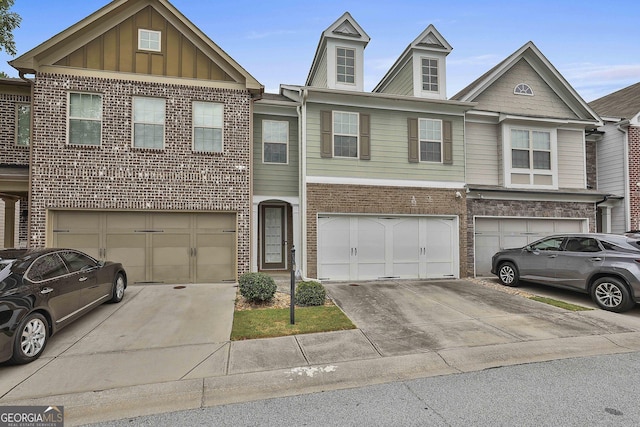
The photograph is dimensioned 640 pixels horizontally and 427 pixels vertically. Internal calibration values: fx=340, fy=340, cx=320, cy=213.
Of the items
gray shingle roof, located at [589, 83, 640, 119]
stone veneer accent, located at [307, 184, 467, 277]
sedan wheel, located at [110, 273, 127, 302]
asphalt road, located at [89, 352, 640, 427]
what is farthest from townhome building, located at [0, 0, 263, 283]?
gray shingle roof, located at [589, 83, 640, 119]

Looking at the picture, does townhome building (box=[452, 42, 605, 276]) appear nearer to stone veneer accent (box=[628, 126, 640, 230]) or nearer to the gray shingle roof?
stone veneer accent (box=[628, 126, 640, 230])

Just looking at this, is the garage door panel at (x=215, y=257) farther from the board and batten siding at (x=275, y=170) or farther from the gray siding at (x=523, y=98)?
the gray siding at (x=523, y=98)

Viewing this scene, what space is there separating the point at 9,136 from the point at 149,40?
5178 mm

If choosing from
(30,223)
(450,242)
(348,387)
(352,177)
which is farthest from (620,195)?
(30,223)

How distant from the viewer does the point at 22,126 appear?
10.5m

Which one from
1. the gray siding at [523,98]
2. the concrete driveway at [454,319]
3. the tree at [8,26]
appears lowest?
the concrete driveway at [454,319]

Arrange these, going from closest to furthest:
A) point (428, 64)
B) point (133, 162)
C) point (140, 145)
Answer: point (133, 162) < point (140, 145) < point (428, 64)

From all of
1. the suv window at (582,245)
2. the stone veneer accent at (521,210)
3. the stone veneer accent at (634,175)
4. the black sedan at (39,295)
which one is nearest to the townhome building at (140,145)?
the black sedan at (39,295)

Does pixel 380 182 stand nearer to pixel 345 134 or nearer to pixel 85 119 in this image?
pixel 345 134

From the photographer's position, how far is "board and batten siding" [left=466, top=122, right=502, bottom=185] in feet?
41.8

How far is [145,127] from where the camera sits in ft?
33.2

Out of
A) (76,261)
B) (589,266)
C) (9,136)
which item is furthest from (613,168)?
(9,136)

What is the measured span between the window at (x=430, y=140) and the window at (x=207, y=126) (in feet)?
22.6

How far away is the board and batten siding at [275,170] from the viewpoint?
1173 cm
